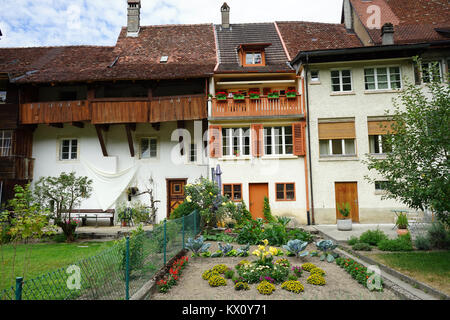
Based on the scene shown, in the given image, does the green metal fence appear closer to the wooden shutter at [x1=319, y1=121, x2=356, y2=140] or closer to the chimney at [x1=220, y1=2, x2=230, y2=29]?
the wooden shutter at [x1=319, y1=121, x2=356, y2=140]

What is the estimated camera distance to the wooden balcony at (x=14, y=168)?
15.2 meters

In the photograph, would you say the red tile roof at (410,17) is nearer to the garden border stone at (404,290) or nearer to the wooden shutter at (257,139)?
the wooden shutter at (257,139)

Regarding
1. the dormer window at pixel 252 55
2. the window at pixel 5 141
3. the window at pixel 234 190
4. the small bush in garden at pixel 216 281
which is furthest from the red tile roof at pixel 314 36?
the window at pixel 5 141

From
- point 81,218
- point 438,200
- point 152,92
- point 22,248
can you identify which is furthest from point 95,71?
point 438,200

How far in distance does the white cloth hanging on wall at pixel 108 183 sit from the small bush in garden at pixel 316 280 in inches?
489

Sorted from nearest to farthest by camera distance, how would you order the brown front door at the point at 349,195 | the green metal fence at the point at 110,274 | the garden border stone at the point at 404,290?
the green metal fence at the point at 110,274 → the garden border stone at the point at 404,290 → the brown front door at the point at 349,195

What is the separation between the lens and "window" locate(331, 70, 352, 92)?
1488cm

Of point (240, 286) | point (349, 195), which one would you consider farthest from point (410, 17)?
point (240, 286)

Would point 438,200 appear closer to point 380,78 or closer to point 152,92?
point 380,78

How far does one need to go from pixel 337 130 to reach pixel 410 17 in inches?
409

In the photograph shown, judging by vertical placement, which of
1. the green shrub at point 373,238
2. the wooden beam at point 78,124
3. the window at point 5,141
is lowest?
the green shrub at point 373,238

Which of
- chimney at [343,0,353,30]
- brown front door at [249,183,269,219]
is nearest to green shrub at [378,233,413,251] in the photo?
brown front door at [249,183,269,219]

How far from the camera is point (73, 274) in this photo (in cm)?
402

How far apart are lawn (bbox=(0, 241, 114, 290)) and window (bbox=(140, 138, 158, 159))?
6380 mm
